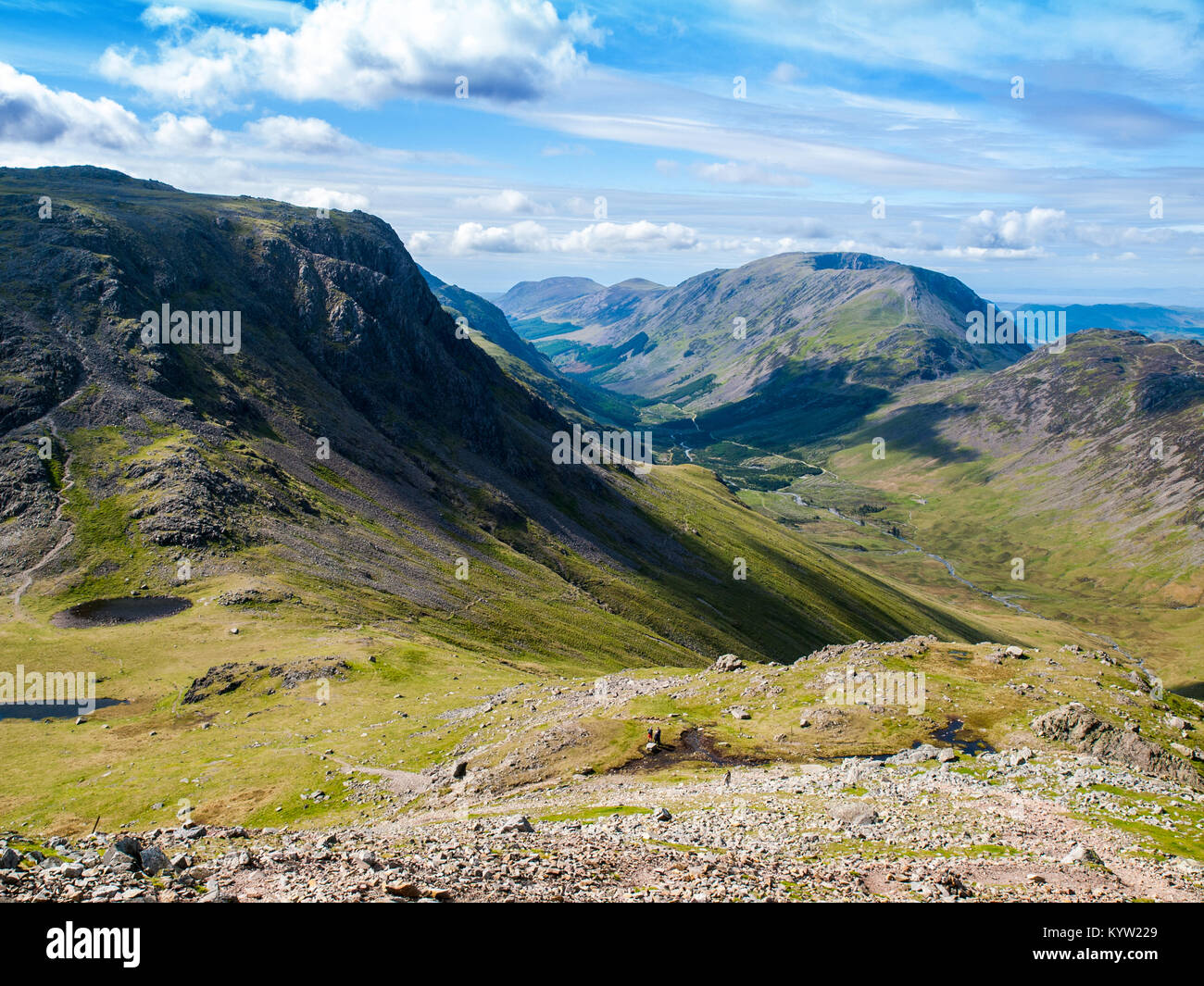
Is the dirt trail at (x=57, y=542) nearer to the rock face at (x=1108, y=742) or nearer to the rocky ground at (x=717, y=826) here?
the rocky ground at (x=717, y=826)

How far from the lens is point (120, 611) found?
11144cm

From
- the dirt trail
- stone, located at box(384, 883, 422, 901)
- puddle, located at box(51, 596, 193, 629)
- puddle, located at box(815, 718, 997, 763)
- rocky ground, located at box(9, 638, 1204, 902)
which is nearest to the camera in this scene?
stone, located at box(384, 883, 422, 901)

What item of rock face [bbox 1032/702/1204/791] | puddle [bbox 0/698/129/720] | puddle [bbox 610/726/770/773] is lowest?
puddle [bbox 0/698/129/720]

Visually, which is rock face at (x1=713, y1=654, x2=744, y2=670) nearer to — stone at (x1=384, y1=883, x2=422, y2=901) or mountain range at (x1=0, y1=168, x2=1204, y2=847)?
mountain range at (x1=0, y1=168, x2=1204, y2=847)

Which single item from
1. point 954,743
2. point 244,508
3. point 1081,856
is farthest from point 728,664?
point 244,508

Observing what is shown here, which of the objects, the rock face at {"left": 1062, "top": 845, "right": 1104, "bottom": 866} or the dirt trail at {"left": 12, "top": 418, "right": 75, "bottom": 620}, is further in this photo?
the dirt trail at {"left": 12, "top": 418, "right": 75, "bottom": 620}

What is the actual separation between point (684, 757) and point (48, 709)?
74869 mm

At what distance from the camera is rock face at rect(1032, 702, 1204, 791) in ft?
182

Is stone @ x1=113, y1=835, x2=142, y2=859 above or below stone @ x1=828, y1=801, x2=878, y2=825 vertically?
above

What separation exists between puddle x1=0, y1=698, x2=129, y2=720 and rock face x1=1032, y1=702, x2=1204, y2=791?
3825 inches

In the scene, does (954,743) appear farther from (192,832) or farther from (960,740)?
(192,832)

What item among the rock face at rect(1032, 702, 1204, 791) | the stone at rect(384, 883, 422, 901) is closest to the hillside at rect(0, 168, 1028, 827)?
the stone at rect(384, 883, 422, 901)

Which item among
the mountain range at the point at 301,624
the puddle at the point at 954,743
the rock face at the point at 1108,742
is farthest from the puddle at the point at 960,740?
the rock face at the point at 1108,742
